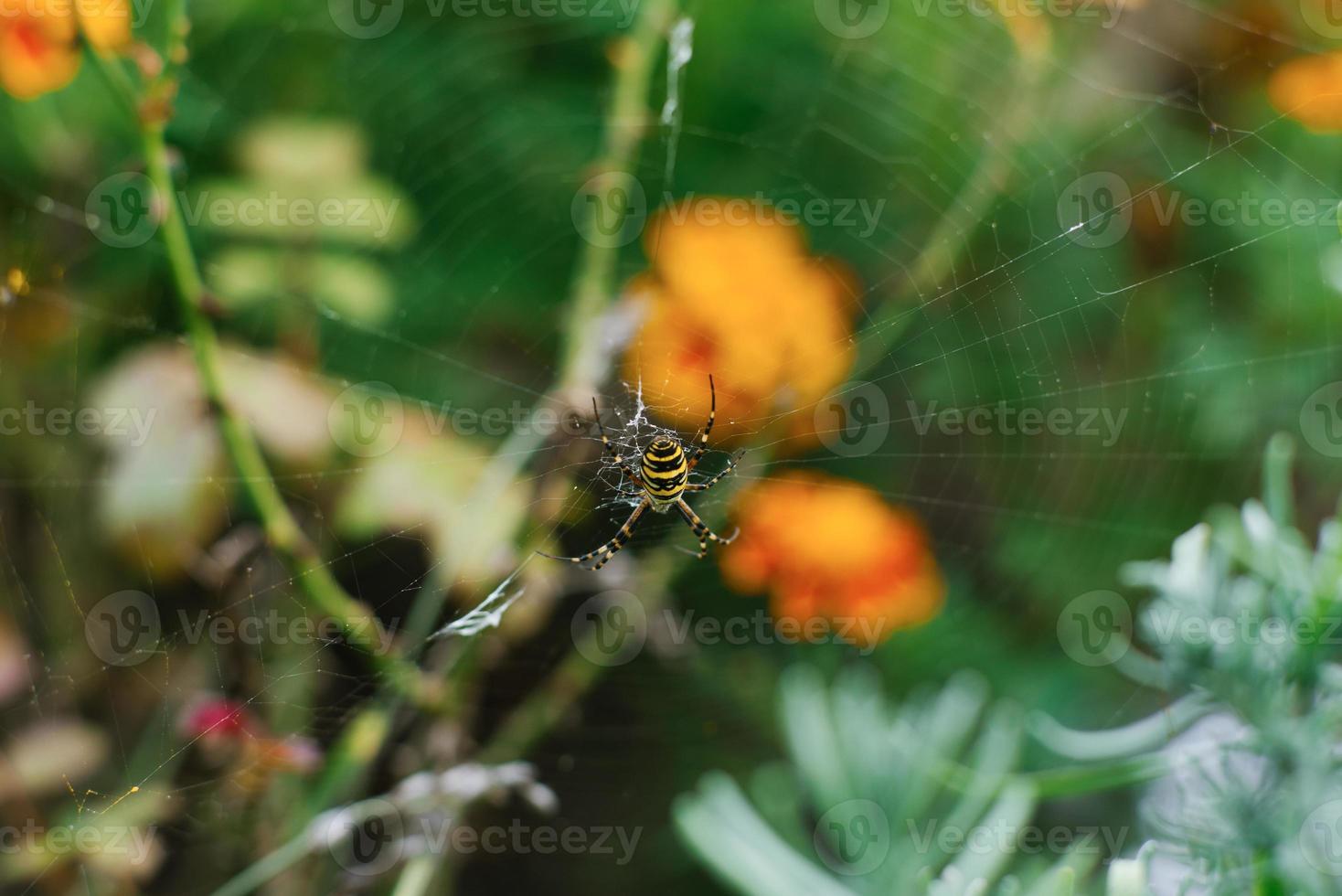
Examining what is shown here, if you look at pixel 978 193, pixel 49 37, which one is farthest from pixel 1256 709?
pixel 49 37

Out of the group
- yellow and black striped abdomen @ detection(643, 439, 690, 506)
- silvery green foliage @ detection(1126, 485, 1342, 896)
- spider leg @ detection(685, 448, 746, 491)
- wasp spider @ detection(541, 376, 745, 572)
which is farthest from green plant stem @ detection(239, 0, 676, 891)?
silvery green foliage @ detection(1126, 485, 1342, 896)

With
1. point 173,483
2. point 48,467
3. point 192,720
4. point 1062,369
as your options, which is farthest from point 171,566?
point 1062,369

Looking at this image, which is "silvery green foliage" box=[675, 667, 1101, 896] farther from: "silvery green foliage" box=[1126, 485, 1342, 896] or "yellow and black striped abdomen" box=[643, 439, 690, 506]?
"yellow and black striped abdomen" box=[643, 439, 690, 506]

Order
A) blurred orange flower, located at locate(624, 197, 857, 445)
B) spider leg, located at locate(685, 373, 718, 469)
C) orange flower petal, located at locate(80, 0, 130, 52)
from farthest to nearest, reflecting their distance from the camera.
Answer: spider leg, located at locate(685, 373, 718, 469) → blurred orange flower, located at locate(624, 197, 857, 445) → orange flower petal, located at locate(80, 0, 130, 52)

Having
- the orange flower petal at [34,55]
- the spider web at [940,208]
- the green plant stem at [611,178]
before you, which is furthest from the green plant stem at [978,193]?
the orange flower petal at [34,55]

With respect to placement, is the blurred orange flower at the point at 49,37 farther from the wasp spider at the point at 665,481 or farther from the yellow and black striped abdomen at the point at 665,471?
the yellow and black striped abdomen at the point at 665,471

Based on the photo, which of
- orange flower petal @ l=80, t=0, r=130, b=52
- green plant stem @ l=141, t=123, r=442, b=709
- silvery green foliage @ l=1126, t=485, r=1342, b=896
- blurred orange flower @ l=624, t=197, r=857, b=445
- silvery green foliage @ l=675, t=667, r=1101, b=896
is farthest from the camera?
blurred orange flower @ l=624, t=197, r=857, b=445

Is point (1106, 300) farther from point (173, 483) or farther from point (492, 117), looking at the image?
point (173, 483)

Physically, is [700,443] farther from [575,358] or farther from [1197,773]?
[1197,773]
